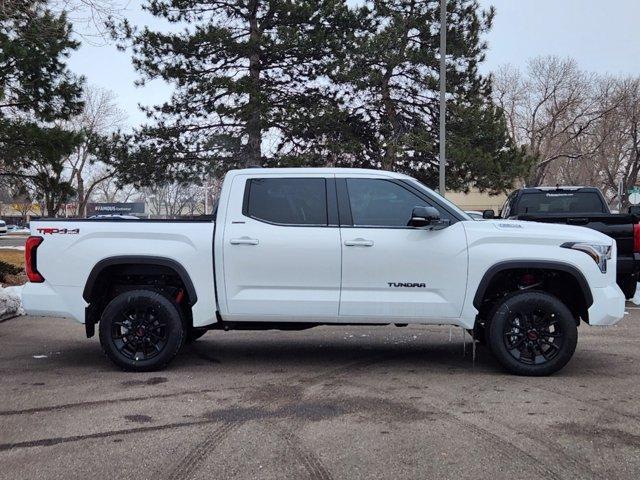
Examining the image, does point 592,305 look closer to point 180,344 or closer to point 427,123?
point 180,344

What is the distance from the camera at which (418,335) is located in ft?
27.9

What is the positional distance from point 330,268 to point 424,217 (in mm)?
1000

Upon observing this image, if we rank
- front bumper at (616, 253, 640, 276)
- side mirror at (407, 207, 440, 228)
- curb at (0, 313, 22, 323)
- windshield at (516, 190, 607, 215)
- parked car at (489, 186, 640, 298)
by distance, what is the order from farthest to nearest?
windshield at (516, 190, 607, 215) → curb at (0, 313, 22, 323) → parked car at (489, 186, 640, 298) → front bumper at (616, 253, 640, 276) → side mirror at (407, 207, 440, 228)

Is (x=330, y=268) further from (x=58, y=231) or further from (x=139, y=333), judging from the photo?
(x=58, y=231)

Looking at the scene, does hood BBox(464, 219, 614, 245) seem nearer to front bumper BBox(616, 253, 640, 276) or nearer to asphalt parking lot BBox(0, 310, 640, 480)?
asphalt parking lot BBox(0, 310, 640, 480)

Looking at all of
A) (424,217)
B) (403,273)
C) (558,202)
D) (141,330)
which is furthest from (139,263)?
(558,202)

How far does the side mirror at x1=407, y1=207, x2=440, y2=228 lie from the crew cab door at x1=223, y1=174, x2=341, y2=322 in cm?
74

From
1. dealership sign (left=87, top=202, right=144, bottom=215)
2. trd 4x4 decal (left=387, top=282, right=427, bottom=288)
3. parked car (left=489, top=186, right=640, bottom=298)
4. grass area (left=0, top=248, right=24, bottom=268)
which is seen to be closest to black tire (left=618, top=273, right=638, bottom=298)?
parked car (left=489, top=186, right=640, bottom=298)

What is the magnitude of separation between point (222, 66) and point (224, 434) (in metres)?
20.0

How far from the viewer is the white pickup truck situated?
6.00 m

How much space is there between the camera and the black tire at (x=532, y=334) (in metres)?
5.97

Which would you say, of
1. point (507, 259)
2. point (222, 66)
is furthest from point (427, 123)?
point (507, 259)

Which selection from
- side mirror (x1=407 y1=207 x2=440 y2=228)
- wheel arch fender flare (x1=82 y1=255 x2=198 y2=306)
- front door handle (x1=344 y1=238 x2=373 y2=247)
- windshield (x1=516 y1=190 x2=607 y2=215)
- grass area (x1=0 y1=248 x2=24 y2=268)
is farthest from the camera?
grass area (x1=0 y1=248 x2=24 y2=268)

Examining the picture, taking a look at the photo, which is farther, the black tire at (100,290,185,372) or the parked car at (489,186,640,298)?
the parked car at (489,186,640,298)
